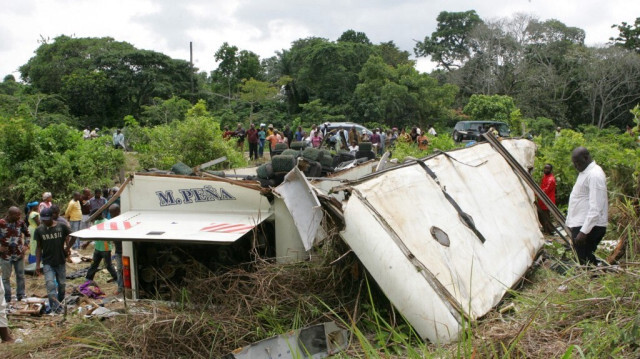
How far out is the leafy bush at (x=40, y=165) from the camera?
13336 millimetres

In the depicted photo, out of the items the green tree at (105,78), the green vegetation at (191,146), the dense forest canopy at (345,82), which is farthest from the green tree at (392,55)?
the green vegetation at (191,146)

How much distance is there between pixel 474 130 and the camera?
21.3 m

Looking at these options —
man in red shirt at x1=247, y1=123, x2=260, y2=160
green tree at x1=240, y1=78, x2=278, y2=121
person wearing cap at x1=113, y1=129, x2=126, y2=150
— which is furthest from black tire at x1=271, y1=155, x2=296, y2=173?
green tree at x1=240, y1=78, x2=278, y2=121

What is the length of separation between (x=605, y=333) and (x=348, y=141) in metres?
17.2

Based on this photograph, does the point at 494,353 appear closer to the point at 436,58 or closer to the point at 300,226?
the point at 300,226

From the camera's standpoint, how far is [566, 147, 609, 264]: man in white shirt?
5004mm

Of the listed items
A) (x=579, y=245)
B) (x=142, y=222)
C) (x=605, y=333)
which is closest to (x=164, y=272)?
(x=142, y=222)

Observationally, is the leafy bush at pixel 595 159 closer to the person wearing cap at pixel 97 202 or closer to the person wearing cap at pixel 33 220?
the person wearing cap at pixel 97 202

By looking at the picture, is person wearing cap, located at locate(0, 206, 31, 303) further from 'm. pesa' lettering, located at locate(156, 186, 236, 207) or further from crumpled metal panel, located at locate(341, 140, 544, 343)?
crumpled metal panel, located at locate(341, 140, 544, 343)

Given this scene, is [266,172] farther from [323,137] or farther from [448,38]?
[448,38]

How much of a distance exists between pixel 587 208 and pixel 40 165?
41.9ft

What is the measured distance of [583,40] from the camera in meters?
38.6

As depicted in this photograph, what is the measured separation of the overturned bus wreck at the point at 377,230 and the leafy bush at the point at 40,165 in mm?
9556

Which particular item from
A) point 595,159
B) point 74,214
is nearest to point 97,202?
point 74,214
